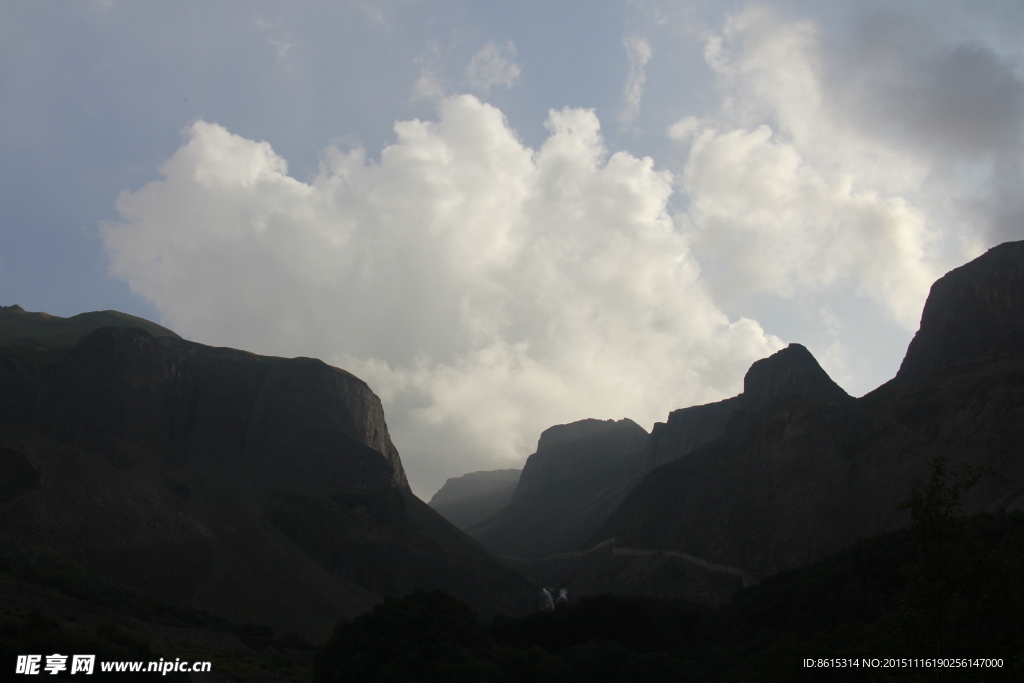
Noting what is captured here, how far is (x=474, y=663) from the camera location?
42.2m

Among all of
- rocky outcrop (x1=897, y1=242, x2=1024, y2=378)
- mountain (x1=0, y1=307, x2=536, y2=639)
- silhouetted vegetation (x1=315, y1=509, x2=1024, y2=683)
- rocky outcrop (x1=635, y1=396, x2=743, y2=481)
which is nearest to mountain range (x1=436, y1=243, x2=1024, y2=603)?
rocky outcrop (x1=897, y1=242, x2=1024, y2=378)

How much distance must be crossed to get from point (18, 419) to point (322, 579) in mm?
47557

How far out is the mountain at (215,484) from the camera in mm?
81000

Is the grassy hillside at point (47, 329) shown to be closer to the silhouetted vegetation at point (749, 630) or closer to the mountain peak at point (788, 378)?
the silhouetted vegetation at point (749, 630)

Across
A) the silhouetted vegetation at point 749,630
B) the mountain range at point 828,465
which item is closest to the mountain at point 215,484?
the mountain range at point 828,465

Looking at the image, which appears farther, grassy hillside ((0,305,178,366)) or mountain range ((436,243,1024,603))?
grassy hillside ((0,305,178,366))

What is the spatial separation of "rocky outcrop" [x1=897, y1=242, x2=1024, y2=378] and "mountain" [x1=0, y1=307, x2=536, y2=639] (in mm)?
74660

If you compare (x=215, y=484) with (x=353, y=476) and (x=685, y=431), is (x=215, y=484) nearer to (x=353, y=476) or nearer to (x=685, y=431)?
(x=353, y=476)

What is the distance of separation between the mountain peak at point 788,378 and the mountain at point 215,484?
66090 mm

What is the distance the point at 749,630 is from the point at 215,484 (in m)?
82.9

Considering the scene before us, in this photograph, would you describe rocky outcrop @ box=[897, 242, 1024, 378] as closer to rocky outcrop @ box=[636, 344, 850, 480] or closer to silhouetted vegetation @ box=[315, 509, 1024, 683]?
rocky outcrop @ box=[636, 344, 850, 480]

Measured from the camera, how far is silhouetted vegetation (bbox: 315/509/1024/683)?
1922 cm

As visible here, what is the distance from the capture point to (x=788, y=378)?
145000 millimetres

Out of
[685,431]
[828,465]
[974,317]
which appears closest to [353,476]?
[828,465]
